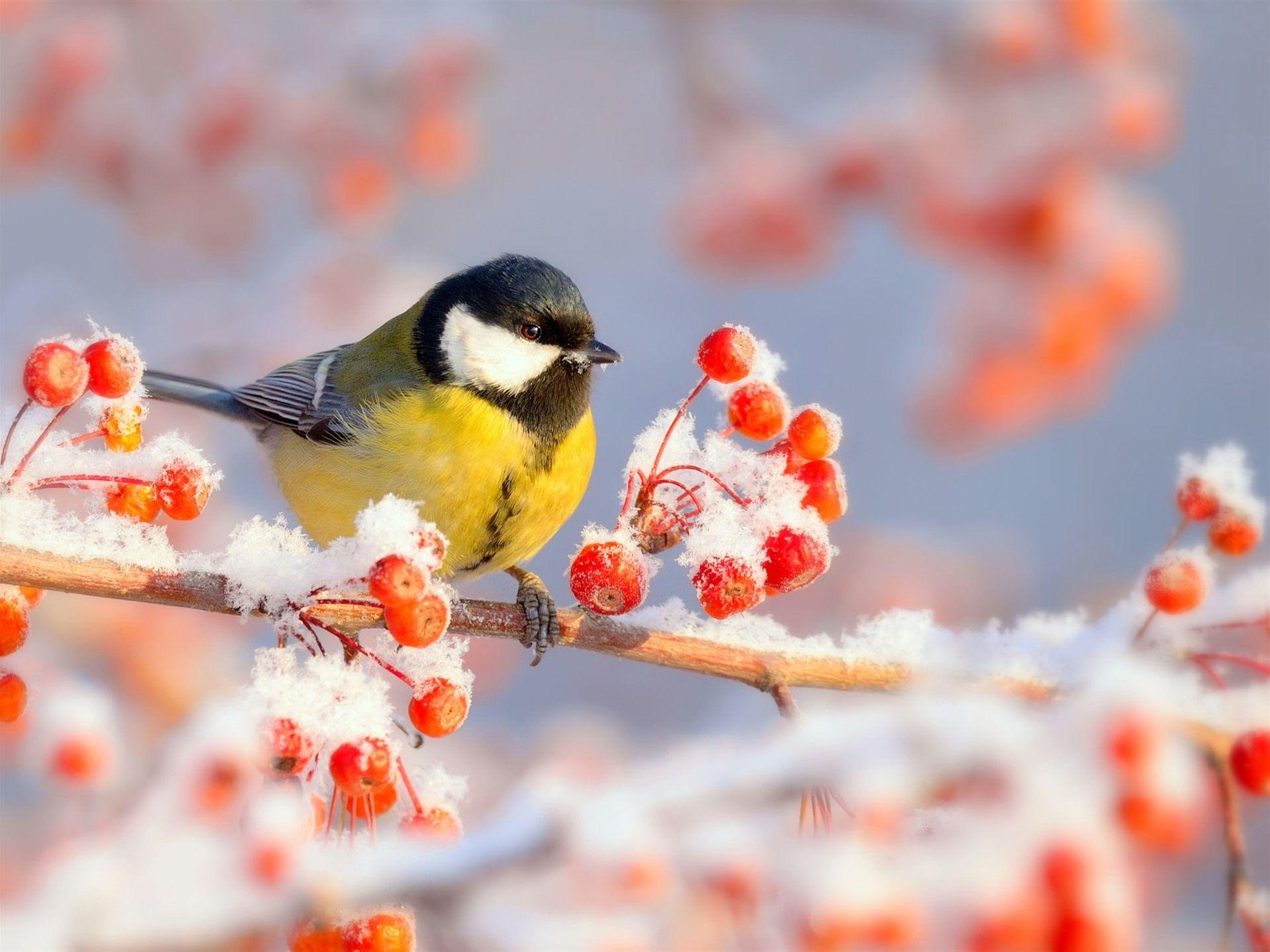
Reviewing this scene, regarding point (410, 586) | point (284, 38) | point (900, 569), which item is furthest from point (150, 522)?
point (900, 569)

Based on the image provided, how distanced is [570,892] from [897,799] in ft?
2.46

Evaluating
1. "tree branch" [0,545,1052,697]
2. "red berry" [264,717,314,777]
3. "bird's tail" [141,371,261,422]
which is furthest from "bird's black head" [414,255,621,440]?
"red berry" [264,717,314,777]

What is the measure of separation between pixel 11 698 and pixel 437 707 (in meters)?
0.36

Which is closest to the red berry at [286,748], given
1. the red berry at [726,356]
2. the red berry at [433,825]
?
the red berry at [433,825]

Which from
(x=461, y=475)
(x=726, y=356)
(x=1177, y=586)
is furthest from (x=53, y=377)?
(x=1177, y=586)

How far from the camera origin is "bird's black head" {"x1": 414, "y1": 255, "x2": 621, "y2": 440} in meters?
1.76

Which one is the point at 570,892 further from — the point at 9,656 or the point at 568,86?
the point at 568,86

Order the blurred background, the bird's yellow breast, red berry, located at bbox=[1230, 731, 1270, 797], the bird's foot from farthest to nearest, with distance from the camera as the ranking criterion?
1. the blurred background
2. the bird's yellow breast
3. the bird's foot
4. red berry, located at bbox=[1230, 731, 1270, 797]

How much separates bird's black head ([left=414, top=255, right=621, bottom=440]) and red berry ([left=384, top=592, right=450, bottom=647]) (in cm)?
75

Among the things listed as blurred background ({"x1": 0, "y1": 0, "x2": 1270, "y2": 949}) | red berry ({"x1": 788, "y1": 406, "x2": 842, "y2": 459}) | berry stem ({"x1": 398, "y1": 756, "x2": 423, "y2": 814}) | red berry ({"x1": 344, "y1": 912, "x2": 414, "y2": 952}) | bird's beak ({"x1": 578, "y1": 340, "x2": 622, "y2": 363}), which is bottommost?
red berry ({"x1": 344, "y1": 912, "x2": 414, "y2": 952})

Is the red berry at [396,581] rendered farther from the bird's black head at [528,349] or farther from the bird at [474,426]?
the bird's black head at [528,349]

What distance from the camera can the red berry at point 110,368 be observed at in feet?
3.41

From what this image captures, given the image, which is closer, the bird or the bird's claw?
the bird's claw

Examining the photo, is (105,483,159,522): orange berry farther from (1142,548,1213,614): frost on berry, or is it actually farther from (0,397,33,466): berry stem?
(1142,548,1213,614): frost on berry
